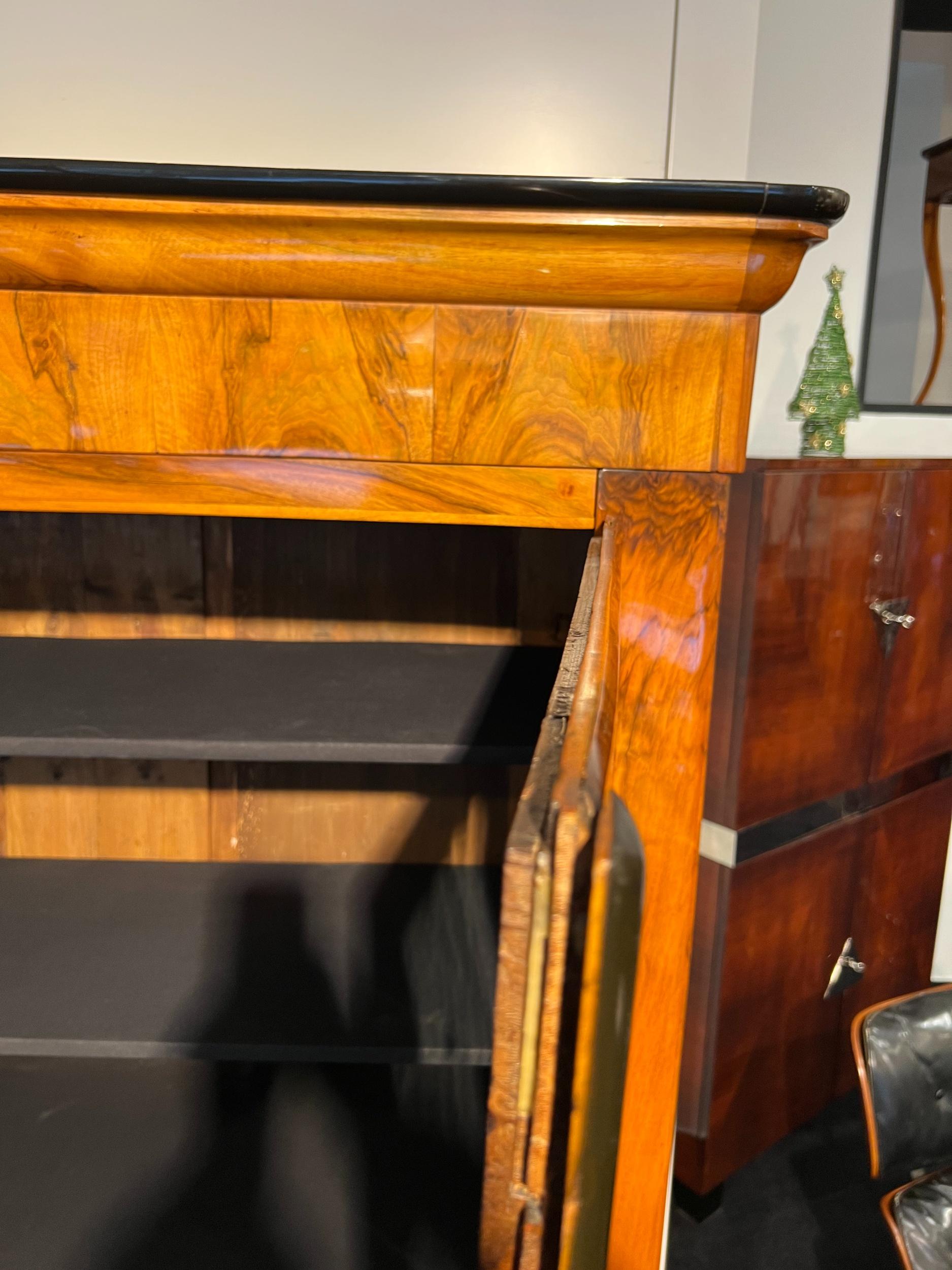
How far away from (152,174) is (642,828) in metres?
0.70

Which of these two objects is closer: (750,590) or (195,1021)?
(195,1021)

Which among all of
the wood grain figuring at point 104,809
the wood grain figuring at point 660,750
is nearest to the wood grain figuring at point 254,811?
the wood grain figuring at point 104,809

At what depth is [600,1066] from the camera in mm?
336

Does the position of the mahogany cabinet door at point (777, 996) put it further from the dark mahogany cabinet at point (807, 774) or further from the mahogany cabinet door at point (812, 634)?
the mahogany cabinet door at point (812, 634)

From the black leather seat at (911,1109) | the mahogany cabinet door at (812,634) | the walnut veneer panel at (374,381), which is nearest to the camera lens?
the walnut veneer panel at (374,381)

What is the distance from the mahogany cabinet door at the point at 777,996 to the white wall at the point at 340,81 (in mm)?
1082

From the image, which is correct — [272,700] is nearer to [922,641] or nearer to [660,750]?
[660,750]

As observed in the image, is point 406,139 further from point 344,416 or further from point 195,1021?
point 195,1021

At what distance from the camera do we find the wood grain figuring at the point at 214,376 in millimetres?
797

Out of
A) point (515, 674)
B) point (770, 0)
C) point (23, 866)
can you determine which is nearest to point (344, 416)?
point (515, 674)

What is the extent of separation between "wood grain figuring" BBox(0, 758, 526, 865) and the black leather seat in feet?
1.77

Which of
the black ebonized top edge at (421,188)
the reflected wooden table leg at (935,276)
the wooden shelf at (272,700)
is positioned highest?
the reflected wooden table leg at (935,276)

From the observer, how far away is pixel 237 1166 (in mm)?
989

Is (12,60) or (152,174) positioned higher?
(12,60)
